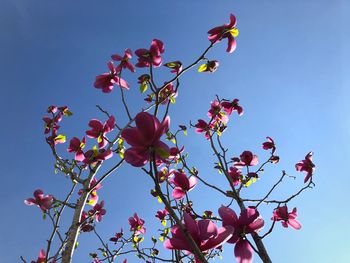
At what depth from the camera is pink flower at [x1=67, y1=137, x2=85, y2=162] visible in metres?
2.95

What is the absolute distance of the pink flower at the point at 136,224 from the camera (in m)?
4.01

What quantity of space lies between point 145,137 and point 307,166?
2105 millimetres

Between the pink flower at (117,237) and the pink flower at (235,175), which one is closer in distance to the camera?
the pink flower at (235,175)

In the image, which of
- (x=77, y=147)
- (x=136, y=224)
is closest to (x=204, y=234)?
(x=77, y=147)

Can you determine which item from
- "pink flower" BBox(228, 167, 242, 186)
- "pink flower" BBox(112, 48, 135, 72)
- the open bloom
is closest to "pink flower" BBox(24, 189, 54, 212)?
"pink flower" BBox(112, 48, 135, 72)

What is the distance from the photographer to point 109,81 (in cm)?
271

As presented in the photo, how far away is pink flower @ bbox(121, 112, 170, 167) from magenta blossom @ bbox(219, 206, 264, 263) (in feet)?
1.16

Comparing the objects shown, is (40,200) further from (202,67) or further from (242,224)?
(242,224)

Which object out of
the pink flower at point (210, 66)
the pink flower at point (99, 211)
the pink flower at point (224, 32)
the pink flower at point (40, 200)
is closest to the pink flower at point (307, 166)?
the pink flower at point (210, 66)

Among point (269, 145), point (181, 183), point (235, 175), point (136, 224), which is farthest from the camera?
point (136, 224)

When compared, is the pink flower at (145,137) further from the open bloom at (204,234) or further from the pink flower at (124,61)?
the pink flower at (124,61)

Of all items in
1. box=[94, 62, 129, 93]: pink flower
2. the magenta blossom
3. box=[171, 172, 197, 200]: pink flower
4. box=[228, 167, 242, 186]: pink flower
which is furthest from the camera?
box=[228, 167, 242, 186]: pink flower

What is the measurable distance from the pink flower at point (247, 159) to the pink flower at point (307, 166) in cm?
41

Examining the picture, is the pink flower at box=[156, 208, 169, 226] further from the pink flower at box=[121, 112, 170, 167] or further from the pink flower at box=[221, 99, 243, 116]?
the pink flower at box=[121, 112, 170, 167]
